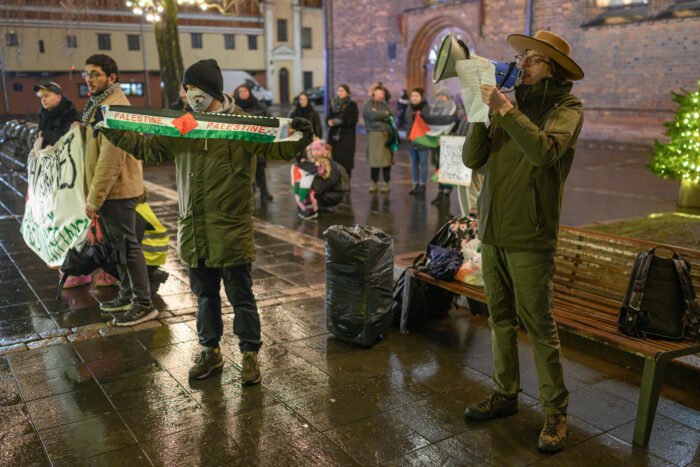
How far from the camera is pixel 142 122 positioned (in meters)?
4.02

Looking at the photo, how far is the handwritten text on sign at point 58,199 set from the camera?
18.0 ft

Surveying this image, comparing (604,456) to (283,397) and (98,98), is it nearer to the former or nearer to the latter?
(283,397)

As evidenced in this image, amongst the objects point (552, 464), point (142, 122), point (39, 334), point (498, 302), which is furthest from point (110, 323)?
point (552, 464)

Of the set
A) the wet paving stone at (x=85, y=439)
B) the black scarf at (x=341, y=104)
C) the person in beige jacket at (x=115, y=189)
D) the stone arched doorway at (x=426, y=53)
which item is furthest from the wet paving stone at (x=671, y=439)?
the stone arched doorway at (x=426, y=53)

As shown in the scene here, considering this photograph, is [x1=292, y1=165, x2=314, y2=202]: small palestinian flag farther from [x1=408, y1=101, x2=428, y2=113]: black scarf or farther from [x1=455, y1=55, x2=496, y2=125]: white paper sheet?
[x1=455, y1=55, x2=496, y2=125]: white paper sheet

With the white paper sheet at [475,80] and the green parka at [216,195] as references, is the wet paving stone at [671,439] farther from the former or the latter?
the green parka at [216,195]

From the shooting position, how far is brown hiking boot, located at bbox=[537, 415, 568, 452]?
10.8 ft

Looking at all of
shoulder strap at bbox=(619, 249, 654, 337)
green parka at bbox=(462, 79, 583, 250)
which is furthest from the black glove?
shoulder strap at bbox=(619, 249, 654, 337)

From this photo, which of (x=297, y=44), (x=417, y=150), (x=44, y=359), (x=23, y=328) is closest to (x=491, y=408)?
(x=44, y=359)

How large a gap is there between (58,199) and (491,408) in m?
3.99

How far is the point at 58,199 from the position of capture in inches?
223

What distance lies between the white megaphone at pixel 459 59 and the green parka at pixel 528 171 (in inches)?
5.1

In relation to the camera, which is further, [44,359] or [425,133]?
[425,133]

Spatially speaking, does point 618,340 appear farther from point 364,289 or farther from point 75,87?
point 75,87
